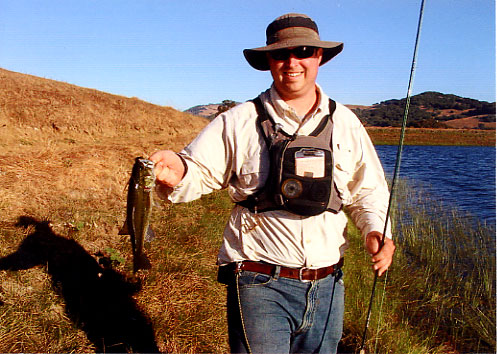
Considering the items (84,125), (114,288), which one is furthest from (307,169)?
(84,125)

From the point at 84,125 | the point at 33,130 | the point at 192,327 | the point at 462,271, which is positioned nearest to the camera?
the point at 192,327

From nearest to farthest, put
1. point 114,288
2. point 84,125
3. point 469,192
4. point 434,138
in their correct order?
point 114,288 < point 84,125 < point 469,192 < point 434,138

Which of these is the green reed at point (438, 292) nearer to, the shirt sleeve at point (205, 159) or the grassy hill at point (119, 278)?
the grassy hill at point (119, 278)

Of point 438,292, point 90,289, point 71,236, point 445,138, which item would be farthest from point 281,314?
point 445,138

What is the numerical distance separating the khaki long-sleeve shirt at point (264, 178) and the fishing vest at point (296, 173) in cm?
5

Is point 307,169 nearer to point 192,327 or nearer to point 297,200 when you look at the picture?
point 297,200

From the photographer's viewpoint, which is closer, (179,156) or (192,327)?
(179,156)

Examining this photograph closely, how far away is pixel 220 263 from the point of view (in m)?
2.62

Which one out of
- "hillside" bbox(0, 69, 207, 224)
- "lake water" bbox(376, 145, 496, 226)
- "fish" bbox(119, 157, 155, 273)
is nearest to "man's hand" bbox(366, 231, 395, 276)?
"fish" bbox(119, 157, 155, 273)

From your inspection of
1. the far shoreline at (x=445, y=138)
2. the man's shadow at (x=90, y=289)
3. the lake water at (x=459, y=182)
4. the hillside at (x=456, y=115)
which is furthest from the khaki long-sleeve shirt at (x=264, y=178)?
the hillside at (x=456, y=115)

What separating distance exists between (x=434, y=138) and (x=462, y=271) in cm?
4280

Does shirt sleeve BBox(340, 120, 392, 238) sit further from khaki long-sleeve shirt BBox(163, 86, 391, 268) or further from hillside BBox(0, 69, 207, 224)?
hillside BBox(0, 69, 207, 224)

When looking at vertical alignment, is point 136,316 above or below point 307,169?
below

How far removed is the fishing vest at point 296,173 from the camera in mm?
2447
